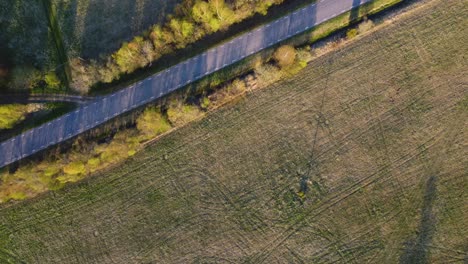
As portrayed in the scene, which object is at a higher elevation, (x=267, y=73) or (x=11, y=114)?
(x=11, y=114)

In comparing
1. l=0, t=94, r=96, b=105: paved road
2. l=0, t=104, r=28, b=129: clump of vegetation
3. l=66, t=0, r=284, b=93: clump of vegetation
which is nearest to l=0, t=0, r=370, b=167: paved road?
l=0, t=94, r=96, b=105: paved road

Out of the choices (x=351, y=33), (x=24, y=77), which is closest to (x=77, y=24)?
(x=24, y=77)

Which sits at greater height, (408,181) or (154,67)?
(154,67)

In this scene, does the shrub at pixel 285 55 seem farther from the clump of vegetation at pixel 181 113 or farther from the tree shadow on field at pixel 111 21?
the tree shadow on field at pixel 111 21

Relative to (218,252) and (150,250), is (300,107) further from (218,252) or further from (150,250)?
(150,250)

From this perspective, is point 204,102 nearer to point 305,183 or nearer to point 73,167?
point 305,183

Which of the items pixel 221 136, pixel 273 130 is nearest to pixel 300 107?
pixel 273 130
